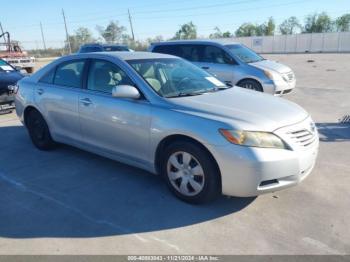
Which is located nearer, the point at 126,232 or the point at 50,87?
the point at 126,232

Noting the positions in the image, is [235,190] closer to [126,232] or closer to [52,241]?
[126,232]

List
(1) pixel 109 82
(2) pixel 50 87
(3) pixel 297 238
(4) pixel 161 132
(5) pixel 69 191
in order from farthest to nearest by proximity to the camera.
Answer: (2) pixel 50 87, (1) pixel 109 82, (5) pixel 69 191, (4) pixel 161 132, (3) pixel 297 238

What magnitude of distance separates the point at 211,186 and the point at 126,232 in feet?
3.17

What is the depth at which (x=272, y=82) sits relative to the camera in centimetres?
886

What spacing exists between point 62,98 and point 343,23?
315 ft

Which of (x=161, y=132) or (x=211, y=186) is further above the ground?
(x=161, y=132)

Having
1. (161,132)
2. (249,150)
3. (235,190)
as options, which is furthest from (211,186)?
(161,132)

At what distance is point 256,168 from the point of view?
3205 mm

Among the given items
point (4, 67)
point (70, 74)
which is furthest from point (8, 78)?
point (70, 74)

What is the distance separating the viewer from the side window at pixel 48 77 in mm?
5278

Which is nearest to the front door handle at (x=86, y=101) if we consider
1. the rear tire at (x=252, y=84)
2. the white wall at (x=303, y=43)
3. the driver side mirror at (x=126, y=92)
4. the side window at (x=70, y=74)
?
the side window at (x=70, y=74)

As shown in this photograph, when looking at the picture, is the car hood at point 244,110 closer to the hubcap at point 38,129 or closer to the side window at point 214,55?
the hubcap at point 38,129

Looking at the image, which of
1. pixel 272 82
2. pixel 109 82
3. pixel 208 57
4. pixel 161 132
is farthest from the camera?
pixel 208 57

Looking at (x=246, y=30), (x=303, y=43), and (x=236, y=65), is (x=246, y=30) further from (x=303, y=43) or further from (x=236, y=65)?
(x=236, y=65)
